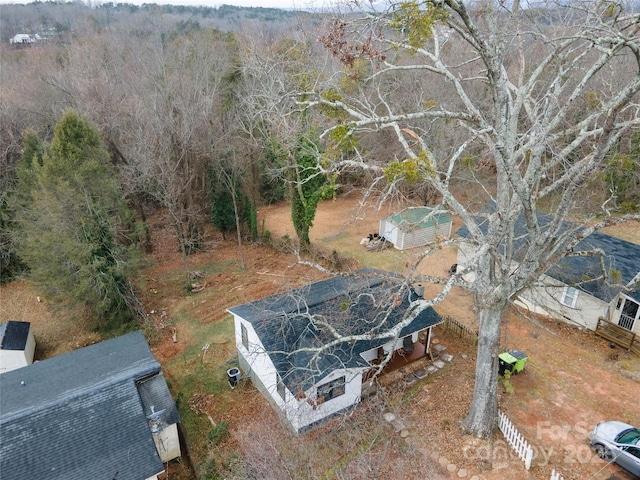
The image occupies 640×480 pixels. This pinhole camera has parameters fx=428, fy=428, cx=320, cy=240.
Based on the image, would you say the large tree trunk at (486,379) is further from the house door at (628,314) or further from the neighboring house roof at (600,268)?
the house door at (628,314)

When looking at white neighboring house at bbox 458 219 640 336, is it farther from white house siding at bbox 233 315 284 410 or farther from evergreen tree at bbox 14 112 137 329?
evergreen tree at bbox 14 112 137 329

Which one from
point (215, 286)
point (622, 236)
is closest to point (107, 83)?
point (215, 286)

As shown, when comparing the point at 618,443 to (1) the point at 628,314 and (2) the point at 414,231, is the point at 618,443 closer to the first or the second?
(1) the point at 628,314

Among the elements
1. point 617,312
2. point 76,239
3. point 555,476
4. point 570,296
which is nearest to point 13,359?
point 76,239

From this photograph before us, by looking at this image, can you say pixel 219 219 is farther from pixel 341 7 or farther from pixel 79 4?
pixel 79 4

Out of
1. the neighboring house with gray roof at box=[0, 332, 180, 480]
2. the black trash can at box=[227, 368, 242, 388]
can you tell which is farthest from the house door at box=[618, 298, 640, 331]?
the neighboring house with gray roof at box=[0, 332, 180, 480]

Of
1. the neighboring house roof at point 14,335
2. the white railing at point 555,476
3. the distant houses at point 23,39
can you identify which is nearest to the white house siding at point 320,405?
the white railing at point 555,476
